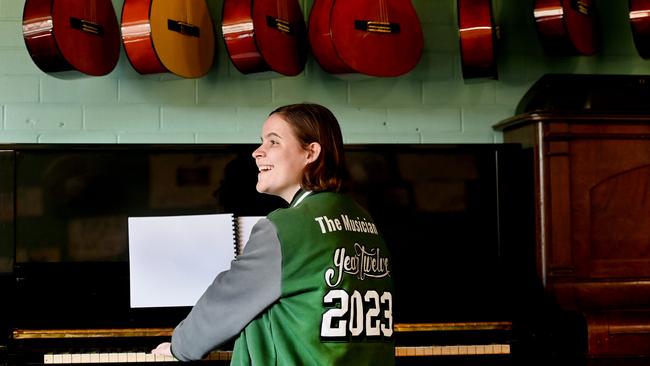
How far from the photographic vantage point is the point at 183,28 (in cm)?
271

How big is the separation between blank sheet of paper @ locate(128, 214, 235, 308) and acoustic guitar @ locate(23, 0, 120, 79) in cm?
56

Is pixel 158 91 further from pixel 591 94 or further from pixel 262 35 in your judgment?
pixel 591 94

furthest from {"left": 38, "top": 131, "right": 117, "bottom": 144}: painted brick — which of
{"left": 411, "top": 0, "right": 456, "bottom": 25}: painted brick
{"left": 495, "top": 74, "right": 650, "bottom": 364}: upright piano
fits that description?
{"left": 495, "top": 74, "right": 650, "bottom": 364}: upright piano

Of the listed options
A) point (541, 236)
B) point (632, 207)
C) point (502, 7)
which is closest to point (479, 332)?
point (541, 236)

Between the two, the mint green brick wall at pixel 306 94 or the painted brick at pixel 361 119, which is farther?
the painted brick at pixel 361 119

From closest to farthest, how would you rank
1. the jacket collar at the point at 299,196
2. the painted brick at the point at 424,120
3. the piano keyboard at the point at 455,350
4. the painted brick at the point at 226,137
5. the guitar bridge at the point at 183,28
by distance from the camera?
the jacket collar at the point at 299,196, the piano keyboard at the point at 455,350, the guitar bridge at the point at 183,28, the painted brick at the point at 226,137, the painted brick at the point at 424,120

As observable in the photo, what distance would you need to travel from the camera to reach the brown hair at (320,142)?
160cm

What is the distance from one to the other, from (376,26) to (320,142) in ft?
4.12

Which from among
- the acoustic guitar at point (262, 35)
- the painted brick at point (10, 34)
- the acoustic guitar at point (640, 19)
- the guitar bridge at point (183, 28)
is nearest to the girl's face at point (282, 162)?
the acoustic guitar at point (262, 35)

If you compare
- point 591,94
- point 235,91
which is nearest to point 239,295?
point 235,91

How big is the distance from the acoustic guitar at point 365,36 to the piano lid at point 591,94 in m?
0.50

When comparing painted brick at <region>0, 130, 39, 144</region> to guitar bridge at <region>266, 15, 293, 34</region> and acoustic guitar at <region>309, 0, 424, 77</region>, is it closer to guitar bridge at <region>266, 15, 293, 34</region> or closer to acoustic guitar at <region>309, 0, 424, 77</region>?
guitar bridge at <region>266, 15, 293, 34</region>

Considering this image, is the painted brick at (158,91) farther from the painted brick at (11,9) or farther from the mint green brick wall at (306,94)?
the painted brick at (11,9)

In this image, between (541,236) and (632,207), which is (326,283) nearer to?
(541,236)
